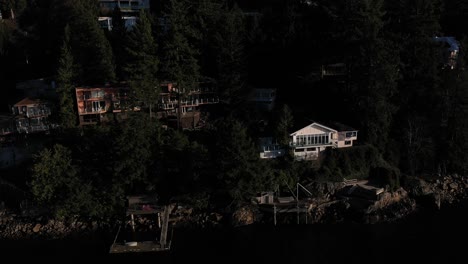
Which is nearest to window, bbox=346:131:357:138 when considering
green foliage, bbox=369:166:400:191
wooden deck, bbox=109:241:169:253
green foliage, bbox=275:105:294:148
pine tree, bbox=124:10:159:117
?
green foliage, bbox=369:166:400:191

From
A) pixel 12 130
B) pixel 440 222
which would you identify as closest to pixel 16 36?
pixel 12 130

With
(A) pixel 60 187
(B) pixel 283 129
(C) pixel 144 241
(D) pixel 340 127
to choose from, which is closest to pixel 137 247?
(C) pixel 144 241

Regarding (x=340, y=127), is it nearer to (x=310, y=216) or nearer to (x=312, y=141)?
(x=312, y=141)

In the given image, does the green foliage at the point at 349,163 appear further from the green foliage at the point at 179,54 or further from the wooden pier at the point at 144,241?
the green foliage at the point at 179,54

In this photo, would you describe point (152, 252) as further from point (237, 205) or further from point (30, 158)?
point (30, 158)

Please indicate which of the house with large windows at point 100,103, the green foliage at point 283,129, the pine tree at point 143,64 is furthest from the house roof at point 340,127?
the house with large windows at point 100,103
